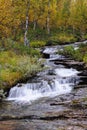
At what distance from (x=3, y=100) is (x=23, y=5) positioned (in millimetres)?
24764

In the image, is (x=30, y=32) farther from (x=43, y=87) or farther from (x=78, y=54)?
(x=43, y=87)

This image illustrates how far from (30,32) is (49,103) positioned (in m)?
34.9

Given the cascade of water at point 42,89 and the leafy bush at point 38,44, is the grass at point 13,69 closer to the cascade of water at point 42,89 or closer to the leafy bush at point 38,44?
the cascade of water at point 42,89

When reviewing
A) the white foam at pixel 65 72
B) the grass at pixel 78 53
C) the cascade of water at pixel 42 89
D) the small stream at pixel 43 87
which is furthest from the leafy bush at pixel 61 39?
the cascade of water at pixel 42 89

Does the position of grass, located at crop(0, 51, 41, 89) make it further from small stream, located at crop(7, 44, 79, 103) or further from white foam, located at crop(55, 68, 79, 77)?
white foam, located at crop(55, 68, 79, 77)

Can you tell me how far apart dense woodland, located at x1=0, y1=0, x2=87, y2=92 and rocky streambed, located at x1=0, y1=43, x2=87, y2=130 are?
4.03 feet

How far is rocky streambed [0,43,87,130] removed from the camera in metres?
12.8

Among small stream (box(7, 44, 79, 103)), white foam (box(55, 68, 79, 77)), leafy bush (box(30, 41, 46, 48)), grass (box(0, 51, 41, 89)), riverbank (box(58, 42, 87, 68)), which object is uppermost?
grass (box(0, 51, 41, 89))

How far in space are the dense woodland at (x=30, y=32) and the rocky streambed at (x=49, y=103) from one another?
123 cm

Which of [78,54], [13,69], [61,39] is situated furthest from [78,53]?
[61,39]

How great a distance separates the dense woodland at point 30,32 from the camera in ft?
73.0

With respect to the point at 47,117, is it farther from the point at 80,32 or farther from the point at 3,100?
the point at 80,32

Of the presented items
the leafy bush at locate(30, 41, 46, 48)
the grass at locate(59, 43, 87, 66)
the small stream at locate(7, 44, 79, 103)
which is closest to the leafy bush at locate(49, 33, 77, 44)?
the leafy bush at locate(30, 41, 46, 48)

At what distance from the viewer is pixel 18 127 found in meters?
12.4
